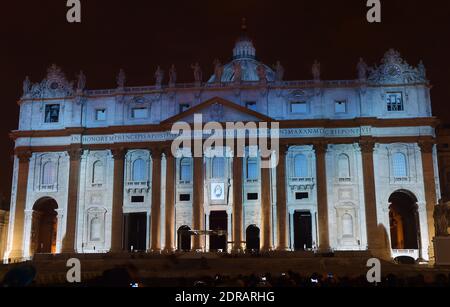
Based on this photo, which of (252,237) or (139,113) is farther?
(139,113)

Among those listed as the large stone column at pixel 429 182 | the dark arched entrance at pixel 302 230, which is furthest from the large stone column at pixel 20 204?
the large stone column at pixel 429 182

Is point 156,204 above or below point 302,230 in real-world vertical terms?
above

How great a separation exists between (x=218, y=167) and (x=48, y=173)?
19062 mm

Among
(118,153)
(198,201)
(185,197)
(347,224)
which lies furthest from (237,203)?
(118,153)

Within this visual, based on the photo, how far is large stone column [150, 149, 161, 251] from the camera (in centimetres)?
5469

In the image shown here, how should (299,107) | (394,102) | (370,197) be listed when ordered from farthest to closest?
(299,107), (394,102), (370,197)

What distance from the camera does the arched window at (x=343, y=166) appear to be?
56.2m

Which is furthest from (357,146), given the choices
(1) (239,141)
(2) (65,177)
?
(2) (65,177)

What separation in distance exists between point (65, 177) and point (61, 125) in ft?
19.9

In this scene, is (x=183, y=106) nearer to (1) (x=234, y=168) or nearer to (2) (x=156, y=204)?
(1) (x=234, y=168)

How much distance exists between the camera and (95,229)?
5788 cm

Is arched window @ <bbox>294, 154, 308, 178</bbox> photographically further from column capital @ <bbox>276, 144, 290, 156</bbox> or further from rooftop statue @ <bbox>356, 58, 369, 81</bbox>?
rooftop statue @ <bbox>356, 58, 369, 81</bbox>

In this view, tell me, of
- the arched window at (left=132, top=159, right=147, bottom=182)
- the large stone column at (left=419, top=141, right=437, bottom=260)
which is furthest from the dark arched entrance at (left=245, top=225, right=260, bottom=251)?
the large stone column at (left=419, top=141, right=437, bottom=260)

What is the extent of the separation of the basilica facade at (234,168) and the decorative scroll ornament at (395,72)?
4.2 inches
